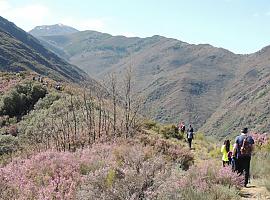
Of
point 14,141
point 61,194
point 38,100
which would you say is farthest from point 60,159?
point 38,100

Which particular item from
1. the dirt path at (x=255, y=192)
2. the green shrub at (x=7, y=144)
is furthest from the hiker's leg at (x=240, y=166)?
the green shrub at (x=7, y=144)

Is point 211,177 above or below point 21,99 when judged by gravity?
above

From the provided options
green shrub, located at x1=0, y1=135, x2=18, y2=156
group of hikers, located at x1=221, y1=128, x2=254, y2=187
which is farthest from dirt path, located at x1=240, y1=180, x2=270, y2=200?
→ green shrub, located at x1=0, y1=135, x2=18, y2=156

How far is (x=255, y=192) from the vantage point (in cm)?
1077

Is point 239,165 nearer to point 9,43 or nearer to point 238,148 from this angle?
point 238,148

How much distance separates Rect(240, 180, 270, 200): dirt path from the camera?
10.2 metres

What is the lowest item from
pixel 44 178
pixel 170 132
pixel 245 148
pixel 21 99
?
pixel 170 132

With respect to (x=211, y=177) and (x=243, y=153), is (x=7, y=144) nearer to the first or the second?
(x=243, y=153)

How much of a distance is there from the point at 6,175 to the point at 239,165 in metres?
6.46

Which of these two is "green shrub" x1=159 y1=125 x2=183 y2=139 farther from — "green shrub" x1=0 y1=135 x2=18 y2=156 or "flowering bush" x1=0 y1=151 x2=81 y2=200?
"flowering bush" x1=0 y1=151 x2=81 y2=200

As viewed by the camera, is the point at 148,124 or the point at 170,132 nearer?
the point at 170,132

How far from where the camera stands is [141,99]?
20812 mm

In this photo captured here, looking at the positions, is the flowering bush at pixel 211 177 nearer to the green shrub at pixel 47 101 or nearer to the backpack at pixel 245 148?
the backpack at pixel 245 148

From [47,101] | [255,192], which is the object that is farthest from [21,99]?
[255,192]
